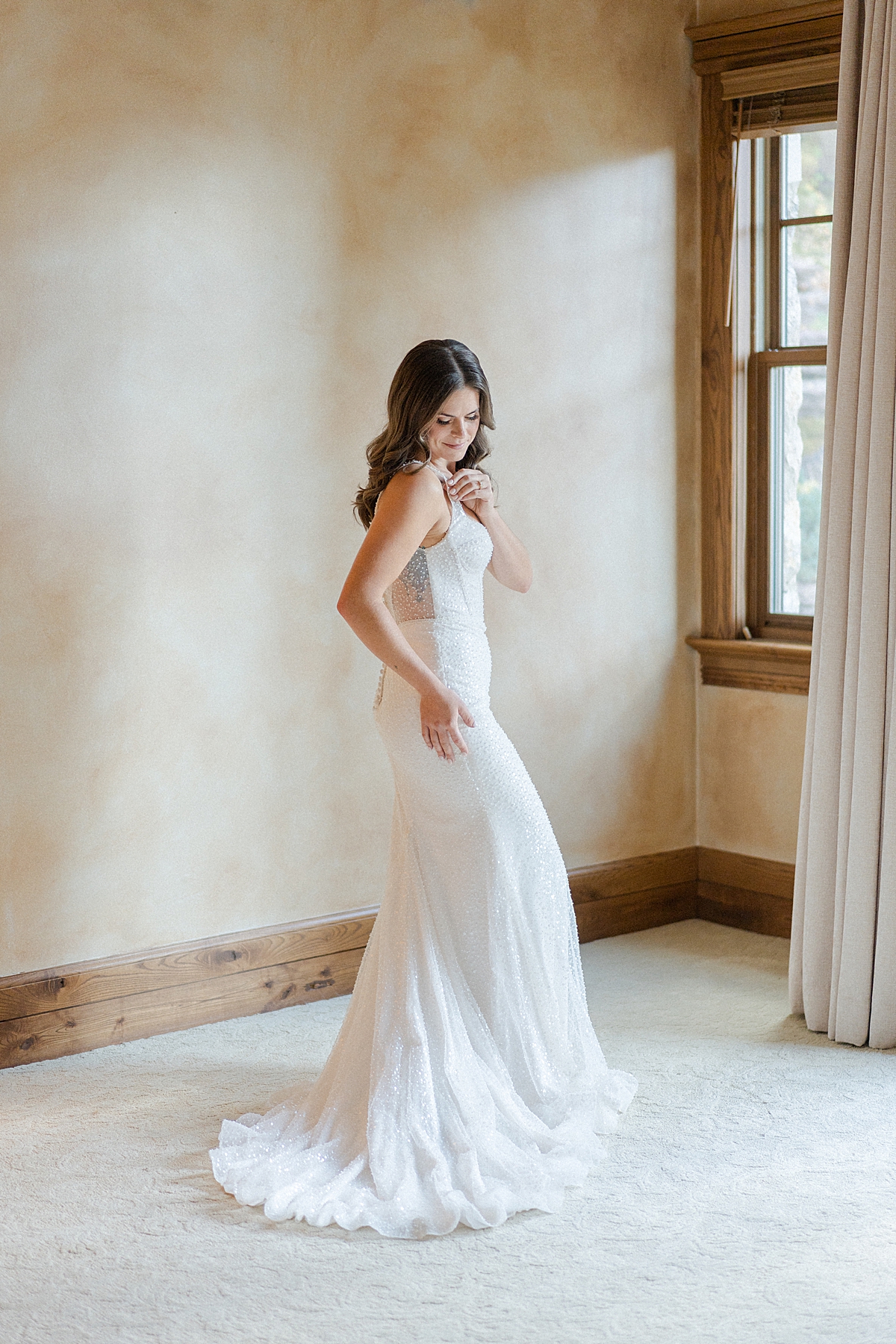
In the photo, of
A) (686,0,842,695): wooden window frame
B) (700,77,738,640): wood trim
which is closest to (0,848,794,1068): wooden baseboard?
(686,0,842,695): wooden window frame

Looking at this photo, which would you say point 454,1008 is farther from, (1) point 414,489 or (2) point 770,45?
(2) point 770,45

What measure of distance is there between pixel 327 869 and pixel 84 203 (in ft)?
6.24

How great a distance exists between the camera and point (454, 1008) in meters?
2.93

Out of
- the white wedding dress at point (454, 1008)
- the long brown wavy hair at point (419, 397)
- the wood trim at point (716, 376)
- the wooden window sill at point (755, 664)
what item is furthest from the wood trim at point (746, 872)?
the long brown wavy hair at point (419, 397)

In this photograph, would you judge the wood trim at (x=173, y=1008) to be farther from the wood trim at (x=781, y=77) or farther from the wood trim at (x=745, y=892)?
the wood trim at (x=781, y=77)

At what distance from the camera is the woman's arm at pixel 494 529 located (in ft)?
9.99

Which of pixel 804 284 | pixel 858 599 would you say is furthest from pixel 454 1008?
pixel 804 284

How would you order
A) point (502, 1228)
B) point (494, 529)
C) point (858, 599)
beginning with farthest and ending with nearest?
point (858, 599) → point (494, 529) → point (502, 1228)

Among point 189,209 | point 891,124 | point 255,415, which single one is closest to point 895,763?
point 891,124

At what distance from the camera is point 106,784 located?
3656mm

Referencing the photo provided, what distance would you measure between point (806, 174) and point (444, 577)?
92.4 inches

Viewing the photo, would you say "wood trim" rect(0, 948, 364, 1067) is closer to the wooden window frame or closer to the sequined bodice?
the sequined bodice

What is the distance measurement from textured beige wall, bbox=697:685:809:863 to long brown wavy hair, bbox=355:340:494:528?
1.98m

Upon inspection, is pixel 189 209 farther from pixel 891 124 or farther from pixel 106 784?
pixel 891 124
